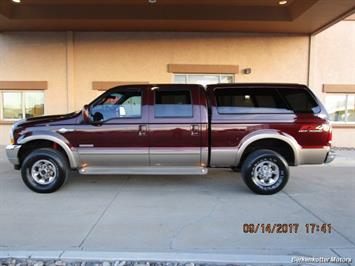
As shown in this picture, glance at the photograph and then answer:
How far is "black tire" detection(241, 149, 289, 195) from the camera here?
612 centimetres

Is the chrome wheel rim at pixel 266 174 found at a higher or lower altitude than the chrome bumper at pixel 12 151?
lower

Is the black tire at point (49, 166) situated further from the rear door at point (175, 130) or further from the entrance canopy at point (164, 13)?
the entrance canopy at point (164, 13)

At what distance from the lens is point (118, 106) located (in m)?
6.31

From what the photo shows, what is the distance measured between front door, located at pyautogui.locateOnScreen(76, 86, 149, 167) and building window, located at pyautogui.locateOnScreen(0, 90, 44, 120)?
22.5 ft

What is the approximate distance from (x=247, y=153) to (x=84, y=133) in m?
3.19

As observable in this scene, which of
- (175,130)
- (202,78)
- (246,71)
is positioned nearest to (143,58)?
(202,78)

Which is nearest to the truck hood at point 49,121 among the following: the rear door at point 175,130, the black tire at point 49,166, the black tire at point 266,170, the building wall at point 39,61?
the black tire at point 49,166

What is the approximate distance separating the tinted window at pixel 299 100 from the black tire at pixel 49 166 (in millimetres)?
4487

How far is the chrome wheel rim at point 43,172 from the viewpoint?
20.4ft

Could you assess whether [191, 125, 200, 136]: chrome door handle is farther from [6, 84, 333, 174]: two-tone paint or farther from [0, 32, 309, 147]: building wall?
[0, 32, 309, 147]: building wall

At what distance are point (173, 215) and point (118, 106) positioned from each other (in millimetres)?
2437

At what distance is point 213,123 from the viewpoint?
20.3 feet

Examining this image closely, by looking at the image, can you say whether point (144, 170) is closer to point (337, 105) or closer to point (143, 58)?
point (143, 58)

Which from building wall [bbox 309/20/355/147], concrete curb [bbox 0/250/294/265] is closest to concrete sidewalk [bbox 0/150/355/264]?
concrete curb [bbox 0/250/294/265]
